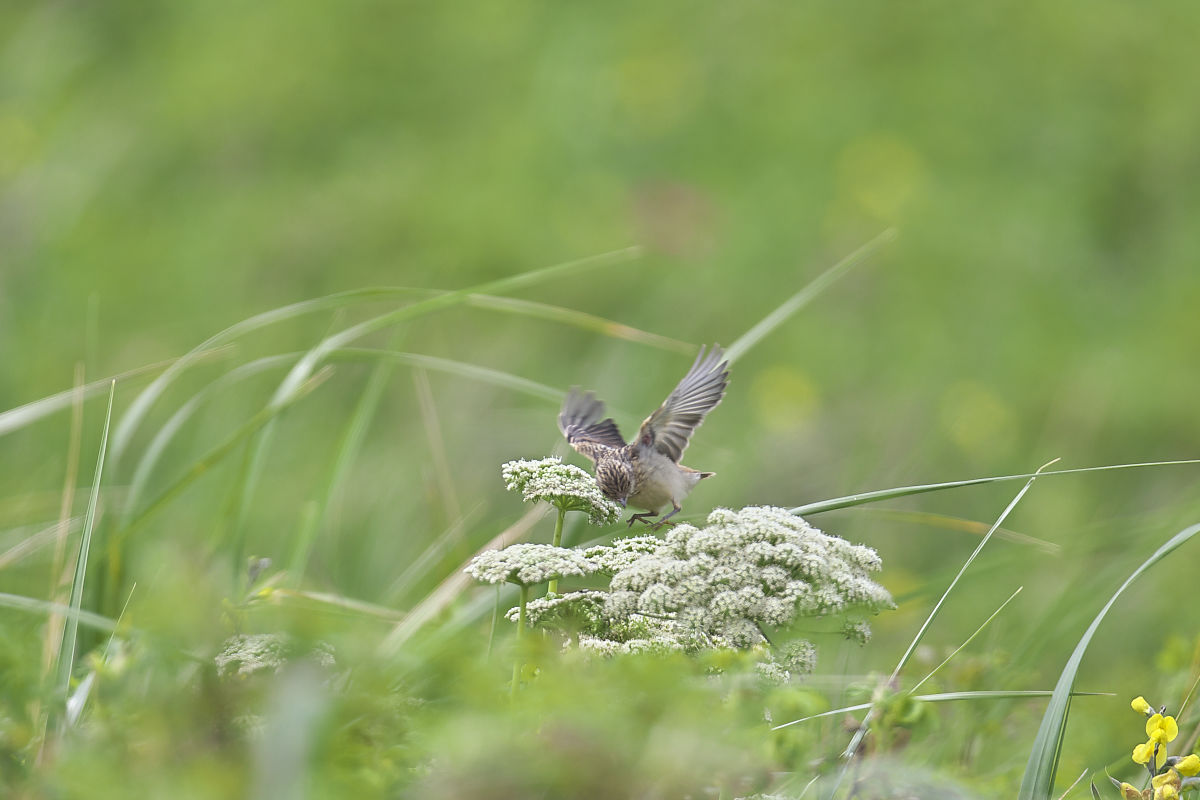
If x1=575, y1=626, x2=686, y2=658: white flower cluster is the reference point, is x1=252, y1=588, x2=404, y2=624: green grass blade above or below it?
below

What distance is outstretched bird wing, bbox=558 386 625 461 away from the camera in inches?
92.3

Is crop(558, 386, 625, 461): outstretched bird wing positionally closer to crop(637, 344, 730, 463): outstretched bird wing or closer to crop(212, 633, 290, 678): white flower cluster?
crop(637, 344, 730, 463): outstretched bird wing

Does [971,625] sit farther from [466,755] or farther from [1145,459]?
[466,755]

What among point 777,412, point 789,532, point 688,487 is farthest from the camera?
point 777,412

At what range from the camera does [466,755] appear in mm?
1123

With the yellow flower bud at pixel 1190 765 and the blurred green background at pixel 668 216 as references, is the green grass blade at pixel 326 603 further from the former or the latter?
the blurred green background at pixel 668 216

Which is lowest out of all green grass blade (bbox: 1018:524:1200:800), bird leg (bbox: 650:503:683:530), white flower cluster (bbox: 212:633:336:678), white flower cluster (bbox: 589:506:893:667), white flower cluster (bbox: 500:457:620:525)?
green grass blade (bbox: 1018:524:1200:800)

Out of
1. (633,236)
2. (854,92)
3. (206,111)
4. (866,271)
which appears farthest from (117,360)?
(854,92)

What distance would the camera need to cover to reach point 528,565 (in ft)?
5.30

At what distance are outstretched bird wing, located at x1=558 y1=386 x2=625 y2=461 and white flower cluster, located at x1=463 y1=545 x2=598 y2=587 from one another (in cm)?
62

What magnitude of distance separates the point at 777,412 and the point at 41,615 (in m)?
4.67

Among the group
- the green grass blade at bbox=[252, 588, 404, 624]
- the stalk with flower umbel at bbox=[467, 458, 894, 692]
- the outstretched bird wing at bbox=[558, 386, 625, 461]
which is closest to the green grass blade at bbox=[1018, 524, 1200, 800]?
the stalk with flower umbel at bbox=[467, 458, 894, 692]

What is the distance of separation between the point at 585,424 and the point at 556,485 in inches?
26.7

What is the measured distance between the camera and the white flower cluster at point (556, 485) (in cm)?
178
